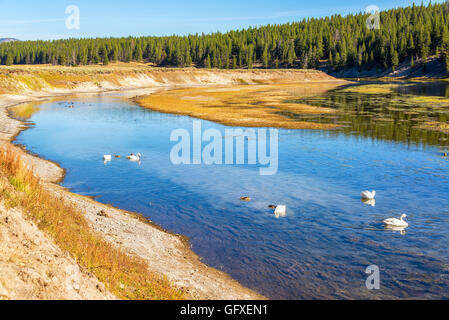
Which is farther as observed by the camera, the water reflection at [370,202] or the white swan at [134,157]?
the white swan at [134,157]

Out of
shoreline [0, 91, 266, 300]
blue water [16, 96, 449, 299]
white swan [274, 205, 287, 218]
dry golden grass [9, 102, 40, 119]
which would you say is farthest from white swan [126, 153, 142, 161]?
dry golden grass [9, 102, 40, 119]

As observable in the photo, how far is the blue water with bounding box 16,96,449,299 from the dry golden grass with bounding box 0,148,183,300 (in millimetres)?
3542

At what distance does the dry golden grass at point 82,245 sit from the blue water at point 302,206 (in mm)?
3542

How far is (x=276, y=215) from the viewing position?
18734 millimetres

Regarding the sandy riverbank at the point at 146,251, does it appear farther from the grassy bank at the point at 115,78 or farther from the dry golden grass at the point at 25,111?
the grassy bank at the point at 115,78

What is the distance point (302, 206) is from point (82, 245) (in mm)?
12088

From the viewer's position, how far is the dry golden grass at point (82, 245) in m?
9.88

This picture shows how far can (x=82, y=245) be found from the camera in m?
10.9

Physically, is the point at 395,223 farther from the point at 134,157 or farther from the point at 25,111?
the point at 25,111

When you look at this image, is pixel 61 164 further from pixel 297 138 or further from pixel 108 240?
pixel 297 138

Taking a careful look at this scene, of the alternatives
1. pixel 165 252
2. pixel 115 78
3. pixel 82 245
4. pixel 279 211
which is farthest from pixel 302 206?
pixel 115 78

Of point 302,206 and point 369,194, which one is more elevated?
point 369,194

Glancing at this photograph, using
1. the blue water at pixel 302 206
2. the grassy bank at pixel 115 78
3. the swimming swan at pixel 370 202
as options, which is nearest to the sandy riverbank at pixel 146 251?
the blue water at pixel 302 206
